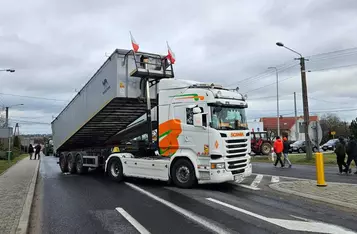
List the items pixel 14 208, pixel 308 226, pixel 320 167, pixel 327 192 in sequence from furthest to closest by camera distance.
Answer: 1. pixel 320 167
2. pixel 327 192
3. pixel 14 208
4. pixel 308 226

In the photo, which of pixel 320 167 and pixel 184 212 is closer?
pixel 184 212

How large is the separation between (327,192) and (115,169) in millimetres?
7472

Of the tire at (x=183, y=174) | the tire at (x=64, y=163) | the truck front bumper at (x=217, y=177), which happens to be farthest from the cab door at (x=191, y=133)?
the tire at (x=64, y=163)

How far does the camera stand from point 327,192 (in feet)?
31.3

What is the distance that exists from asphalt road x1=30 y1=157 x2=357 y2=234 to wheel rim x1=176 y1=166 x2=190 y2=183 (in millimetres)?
363

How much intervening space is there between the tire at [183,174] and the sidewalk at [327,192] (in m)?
2.48

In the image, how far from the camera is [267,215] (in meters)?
7.09

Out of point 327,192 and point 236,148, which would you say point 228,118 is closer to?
point 236,148

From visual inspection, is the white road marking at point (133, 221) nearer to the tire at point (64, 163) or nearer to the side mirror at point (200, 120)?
the side mirror at point (200, 120)

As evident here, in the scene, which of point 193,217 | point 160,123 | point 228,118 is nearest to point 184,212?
point 193,217

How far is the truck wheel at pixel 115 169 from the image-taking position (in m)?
13.1

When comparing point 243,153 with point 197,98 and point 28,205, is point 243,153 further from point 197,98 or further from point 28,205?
point 28,205

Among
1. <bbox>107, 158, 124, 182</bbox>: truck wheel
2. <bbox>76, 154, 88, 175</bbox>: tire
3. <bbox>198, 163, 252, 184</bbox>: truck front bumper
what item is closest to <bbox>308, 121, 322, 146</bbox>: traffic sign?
<bbox>198, 163, 252, 184</bbox>: truck front bumper

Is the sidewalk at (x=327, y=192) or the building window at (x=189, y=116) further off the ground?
the building window at (x=189, y=116)
